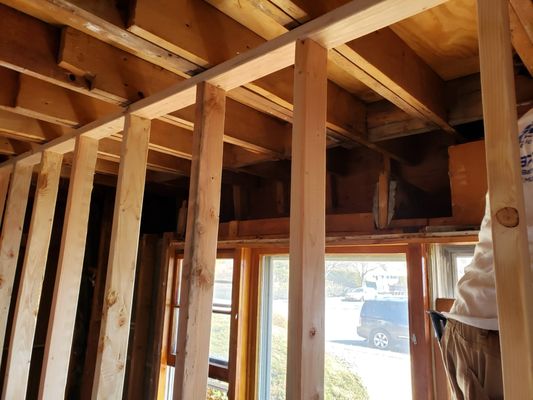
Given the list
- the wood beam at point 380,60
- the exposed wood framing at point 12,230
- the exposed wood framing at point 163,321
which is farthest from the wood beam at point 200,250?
the exposed wood framing at point 163,321

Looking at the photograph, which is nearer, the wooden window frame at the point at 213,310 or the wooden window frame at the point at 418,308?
the wooden window frame at the point at 418,308

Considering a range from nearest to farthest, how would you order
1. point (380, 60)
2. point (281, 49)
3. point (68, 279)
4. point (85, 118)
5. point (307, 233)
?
1. point (307, 233)
2. point (281, 49)
3. point (380, 60)
4. point (68, 279)
5. point (85, 118)

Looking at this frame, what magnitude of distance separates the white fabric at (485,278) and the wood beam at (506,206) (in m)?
0.24

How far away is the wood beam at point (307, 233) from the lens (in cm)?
77

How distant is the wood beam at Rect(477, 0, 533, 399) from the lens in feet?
1.71

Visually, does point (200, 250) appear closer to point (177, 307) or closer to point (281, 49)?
point (281, 49)

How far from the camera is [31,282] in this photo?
5.69 feet

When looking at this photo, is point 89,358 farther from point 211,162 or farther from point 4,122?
point 211,162

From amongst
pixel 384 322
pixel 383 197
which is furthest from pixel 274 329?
pixel 383 197

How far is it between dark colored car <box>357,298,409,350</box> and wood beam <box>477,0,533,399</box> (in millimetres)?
1473

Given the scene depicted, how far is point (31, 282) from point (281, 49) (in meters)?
1.53

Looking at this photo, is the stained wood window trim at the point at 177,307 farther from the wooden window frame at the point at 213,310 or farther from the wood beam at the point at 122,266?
the wood beam at the point at 122,266

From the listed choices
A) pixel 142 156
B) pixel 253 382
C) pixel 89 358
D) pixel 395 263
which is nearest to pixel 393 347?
pixel 395 263

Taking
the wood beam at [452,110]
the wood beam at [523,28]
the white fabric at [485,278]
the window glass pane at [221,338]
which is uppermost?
the wood beam at [452,110]
